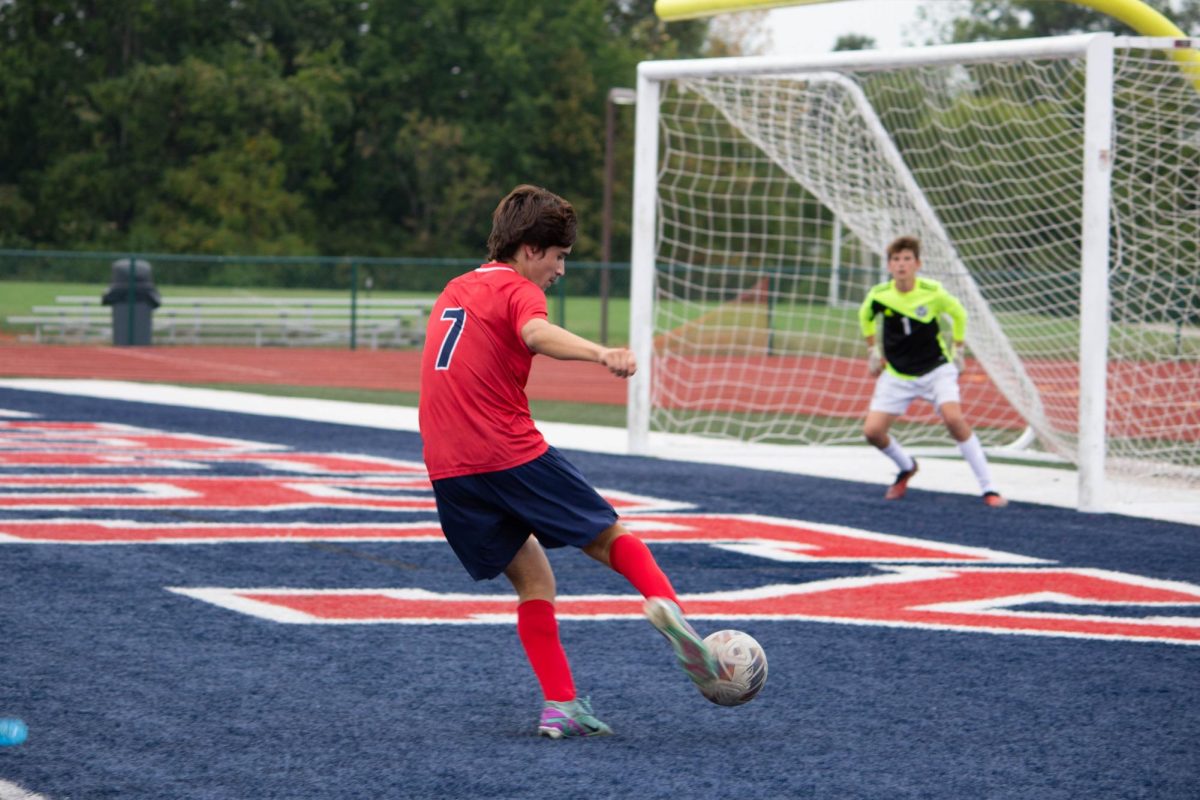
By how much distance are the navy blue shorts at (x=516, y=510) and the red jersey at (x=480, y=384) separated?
0.14 ft

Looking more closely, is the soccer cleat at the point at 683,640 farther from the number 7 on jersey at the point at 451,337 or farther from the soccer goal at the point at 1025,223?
the soccer goal at the point at 1025,223

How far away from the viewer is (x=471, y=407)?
4.89 m

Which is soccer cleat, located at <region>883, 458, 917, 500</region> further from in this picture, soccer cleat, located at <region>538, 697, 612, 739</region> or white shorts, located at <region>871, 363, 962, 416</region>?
soccer cleat, located at <region>538, 697, 612, 739</region>

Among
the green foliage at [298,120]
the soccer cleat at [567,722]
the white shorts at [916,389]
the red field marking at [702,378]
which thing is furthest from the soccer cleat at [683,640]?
the green foliage at [298,120]

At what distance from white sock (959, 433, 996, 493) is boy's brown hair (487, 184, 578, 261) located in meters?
6.65

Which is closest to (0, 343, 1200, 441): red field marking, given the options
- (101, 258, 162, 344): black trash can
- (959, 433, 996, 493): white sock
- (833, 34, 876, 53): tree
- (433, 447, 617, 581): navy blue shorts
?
(101, 258, 162, 344): black trash can

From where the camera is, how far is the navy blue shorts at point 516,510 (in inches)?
192

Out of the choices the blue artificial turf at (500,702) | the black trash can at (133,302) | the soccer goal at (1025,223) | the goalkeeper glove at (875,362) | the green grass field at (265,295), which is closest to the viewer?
the blue artificial turf at (500,702)

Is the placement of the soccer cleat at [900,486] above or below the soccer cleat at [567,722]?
below

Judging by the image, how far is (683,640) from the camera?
15.4 feet

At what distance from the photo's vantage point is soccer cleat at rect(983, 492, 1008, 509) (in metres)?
10.9

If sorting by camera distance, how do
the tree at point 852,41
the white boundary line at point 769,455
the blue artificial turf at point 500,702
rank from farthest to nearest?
the tree at point 852,41
the white boundary line at point 769,455
the blue artificial turf at point 500,702

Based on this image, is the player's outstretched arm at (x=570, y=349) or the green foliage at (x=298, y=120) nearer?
the player's outstretched arm at (x=570, y=349)

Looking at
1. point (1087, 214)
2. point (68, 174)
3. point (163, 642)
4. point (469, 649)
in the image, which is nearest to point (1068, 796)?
point (469, 649)
